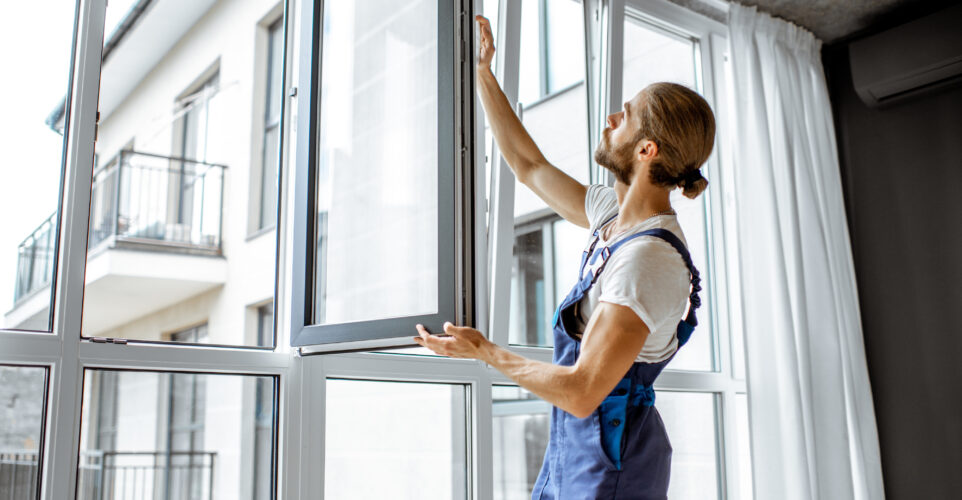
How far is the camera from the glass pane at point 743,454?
321cm

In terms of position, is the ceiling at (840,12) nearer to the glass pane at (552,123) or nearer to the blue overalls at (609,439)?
the glass pane at (552,123)

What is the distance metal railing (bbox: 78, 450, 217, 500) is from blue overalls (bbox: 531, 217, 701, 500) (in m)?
1.02

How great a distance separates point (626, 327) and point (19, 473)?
1.31 meters

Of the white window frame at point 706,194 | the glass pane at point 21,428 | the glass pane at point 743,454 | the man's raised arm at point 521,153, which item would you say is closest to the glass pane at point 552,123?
the white window frame at point 706,194

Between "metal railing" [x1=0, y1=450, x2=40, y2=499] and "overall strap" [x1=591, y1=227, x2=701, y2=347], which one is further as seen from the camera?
"metal railing" [x1=0, y1=450, x2=40, y2=499]

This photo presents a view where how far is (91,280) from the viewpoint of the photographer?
3465mm

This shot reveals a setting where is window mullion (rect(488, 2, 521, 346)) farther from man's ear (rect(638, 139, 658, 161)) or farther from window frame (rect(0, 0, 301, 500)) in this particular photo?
man's ear (rect(638, 139, 658, 161))

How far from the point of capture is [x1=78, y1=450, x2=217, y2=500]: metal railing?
6.45ft

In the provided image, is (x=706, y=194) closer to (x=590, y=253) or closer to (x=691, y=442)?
(x=691, y=442)

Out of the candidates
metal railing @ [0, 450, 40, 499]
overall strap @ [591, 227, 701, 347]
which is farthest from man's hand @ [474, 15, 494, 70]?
metal railing @ [0, 450, 40, 499]

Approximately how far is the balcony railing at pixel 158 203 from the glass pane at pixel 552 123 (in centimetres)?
184

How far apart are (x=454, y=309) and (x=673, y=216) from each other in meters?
0.48

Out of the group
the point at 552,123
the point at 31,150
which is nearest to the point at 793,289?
the point at 552,123

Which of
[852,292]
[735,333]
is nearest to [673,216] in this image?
[735,333]
